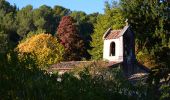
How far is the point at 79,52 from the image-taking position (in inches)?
2960

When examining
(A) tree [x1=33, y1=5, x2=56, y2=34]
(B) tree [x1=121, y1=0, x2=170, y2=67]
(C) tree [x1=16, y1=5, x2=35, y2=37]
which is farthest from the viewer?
(A) tree [x1=33, y1=5, x2=56, y2=34]

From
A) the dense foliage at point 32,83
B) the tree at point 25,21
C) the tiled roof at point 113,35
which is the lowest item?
the dense foliage at point 32,83

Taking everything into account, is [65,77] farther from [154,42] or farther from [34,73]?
[154,42]

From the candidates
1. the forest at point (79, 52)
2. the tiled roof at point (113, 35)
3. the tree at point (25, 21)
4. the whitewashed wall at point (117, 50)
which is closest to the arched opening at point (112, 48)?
the whitewashed wall at point (117, 50)

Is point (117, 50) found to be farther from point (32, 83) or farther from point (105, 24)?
point (32, 83)

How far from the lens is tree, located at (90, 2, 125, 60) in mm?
61050

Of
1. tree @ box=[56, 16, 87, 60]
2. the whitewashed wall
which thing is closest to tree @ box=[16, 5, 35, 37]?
tree @ box=[56, 16, 87, 60]

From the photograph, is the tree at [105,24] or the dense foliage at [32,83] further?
the tree at [105,24]

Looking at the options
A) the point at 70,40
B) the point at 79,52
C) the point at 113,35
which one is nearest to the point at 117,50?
the point at 113,35

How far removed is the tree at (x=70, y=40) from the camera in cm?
7300

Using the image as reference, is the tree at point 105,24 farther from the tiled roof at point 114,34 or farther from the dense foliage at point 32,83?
the dense foliage at point 32,83

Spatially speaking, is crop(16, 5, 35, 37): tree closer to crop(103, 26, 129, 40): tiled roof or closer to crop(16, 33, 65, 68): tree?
crop(16, 33, 65, 68): tree

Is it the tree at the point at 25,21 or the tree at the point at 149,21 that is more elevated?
the tree at the point at 25,21

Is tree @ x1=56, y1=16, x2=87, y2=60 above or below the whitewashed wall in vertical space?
above
